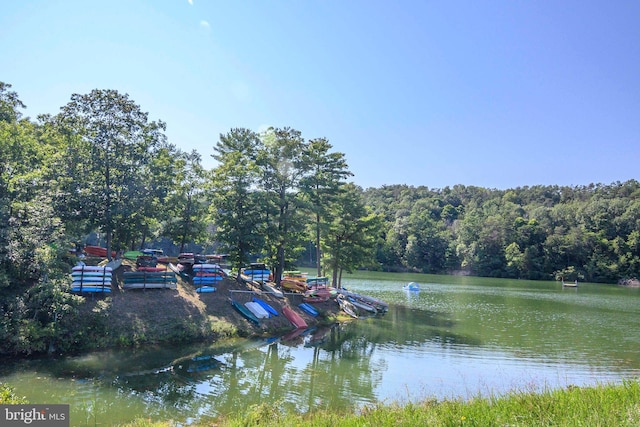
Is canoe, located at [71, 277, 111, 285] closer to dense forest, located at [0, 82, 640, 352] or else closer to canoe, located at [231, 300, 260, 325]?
dense forest, located at [0, 82, 640, 352]

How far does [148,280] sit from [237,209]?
7.28 m

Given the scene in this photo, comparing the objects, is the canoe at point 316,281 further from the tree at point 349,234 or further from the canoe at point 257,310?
the canoe at point 257,310

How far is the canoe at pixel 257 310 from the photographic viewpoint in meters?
23.6

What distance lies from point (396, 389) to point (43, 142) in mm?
27622

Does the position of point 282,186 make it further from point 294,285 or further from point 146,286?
point 146,286

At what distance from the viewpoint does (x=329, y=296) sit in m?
31.2

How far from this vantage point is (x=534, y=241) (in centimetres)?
10269

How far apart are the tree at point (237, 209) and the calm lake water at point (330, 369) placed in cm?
703

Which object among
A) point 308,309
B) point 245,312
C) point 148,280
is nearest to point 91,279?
point 148,280

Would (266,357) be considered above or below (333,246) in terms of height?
below

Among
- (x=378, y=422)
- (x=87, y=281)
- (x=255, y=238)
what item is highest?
(x=255, y=238)

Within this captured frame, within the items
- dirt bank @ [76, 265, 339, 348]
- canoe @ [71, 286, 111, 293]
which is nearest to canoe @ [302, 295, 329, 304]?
dirt bank @ [76, 265, 339, 348]

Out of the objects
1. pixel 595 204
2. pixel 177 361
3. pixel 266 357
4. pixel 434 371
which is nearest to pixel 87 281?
pixel 177 361

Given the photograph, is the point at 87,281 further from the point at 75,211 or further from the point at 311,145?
the point at 311,145
